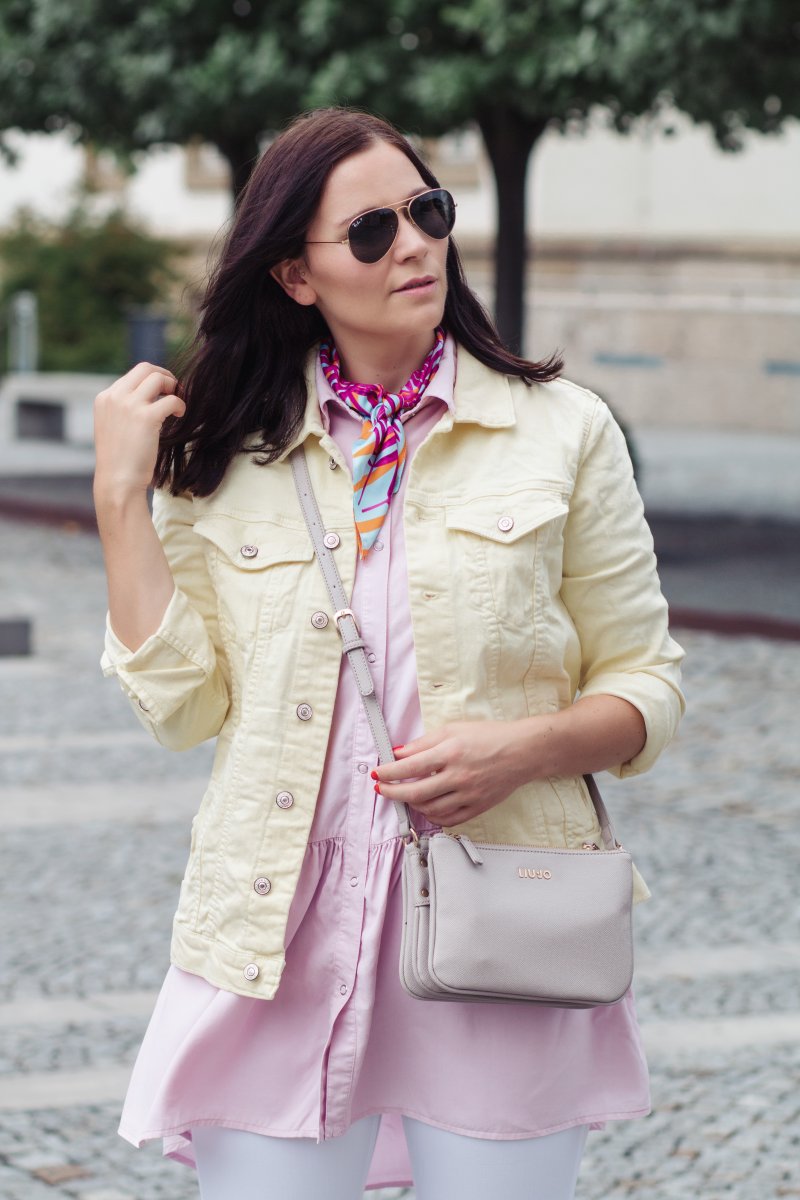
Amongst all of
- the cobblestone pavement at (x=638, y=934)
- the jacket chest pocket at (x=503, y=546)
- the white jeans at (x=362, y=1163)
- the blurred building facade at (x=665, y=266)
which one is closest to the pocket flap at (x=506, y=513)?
the jacket chest pocket at (x=503, y=546)

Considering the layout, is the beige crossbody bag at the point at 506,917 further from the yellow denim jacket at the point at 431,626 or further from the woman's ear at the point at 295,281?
the woman's ear at the point at 295,281

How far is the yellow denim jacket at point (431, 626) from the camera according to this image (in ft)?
7.44

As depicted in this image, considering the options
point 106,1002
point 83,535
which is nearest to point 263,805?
point 106,1002

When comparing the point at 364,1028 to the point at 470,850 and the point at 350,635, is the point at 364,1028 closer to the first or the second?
the point at 470,850

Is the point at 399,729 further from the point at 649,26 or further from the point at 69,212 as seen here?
the point at 69,212

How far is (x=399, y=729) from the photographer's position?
2.30m

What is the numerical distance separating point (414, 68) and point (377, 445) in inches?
461

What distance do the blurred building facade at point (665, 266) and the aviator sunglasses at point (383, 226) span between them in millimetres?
22164

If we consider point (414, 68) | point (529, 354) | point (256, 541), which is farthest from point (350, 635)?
point (529, 354)

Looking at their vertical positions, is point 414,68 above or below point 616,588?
below

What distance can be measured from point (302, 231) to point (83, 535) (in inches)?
505

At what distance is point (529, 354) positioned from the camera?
24.1 metres

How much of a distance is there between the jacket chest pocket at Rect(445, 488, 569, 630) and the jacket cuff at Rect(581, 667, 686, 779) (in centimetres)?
14

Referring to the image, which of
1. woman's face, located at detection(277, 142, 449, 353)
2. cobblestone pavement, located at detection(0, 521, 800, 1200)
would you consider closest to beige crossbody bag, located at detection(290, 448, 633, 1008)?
woman's face, located at detection(277, 142, 449, 353)
